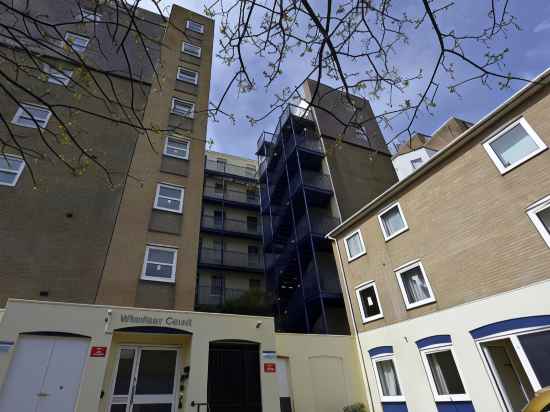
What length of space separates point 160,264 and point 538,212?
11451mm

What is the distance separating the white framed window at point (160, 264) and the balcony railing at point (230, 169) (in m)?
16.1

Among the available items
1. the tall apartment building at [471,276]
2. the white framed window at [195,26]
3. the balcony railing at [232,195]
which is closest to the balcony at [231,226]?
the balcony railing at [232,195]

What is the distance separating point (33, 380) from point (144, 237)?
514 centimetres

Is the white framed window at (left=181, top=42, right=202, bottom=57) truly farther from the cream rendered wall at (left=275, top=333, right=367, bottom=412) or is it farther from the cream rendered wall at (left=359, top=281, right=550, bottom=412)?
the cream rendered wall at (left=359, top=281, right=550, bottom=412)

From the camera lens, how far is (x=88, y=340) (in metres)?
8.18

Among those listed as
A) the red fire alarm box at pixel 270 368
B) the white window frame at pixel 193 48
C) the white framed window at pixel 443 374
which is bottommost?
the white framed window at pixel 443 374

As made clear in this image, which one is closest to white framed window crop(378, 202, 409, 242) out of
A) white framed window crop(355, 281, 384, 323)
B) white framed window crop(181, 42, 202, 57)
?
white framed window crop(355, 281, 384, 323)

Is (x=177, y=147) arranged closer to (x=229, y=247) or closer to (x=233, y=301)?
(x=233, y=301)

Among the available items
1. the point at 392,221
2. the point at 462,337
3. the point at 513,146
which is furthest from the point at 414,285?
the point at 513,146

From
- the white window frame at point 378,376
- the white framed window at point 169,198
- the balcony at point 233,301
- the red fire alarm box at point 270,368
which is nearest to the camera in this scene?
the red fire alarm box at point 270,368

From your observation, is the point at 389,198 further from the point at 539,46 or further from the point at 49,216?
the point at 49,216

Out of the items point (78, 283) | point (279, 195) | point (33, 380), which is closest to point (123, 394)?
point (33, 380)

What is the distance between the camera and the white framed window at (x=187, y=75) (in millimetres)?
17884

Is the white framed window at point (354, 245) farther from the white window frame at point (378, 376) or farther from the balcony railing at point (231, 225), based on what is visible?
the balcony railing at point (231, 225)
